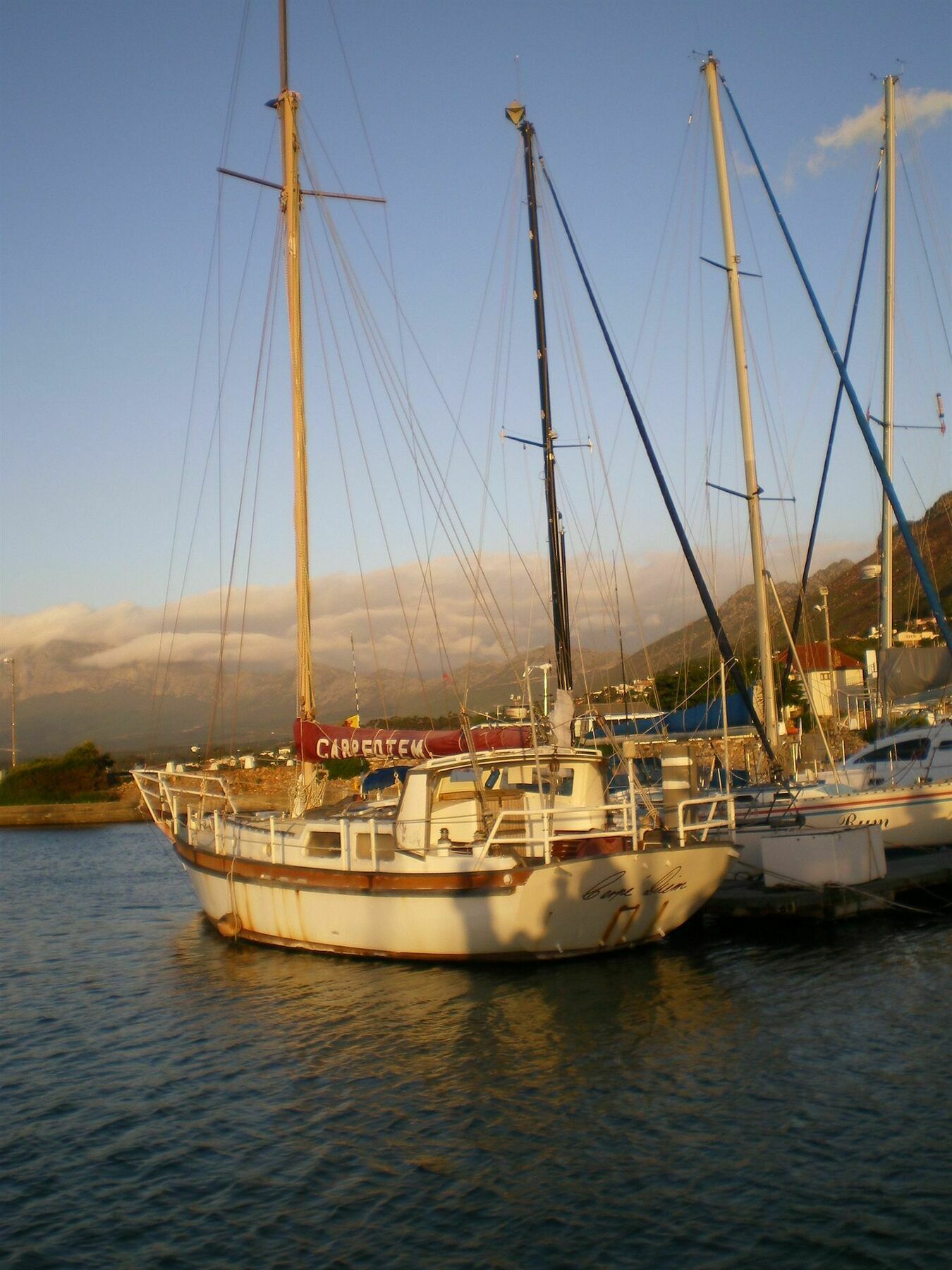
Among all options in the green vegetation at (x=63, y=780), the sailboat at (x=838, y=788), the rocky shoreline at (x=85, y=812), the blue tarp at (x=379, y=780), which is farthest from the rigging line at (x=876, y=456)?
the green vegetation at (x=63, y=780)

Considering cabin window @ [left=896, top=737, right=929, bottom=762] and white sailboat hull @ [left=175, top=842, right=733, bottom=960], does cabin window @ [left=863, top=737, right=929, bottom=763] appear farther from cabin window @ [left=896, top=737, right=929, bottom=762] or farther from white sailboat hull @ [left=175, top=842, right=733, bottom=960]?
white sailboat hull @ [left=175, top=842, right=733, bottom=960]

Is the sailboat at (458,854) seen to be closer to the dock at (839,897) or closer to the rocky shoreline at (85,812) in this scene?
the dock at (839,897)

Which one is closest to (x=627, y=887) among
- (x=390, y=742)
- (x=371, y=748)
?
(x=390, y=742)

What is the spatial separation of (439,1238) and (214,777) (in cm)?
1429

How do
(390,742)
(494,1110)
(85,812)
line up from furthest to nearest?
(85,812) → (390,742) → (494,1110)

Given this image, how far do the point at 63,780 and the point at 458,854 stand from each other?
219 ft

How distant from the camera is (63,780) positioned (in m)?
77.8

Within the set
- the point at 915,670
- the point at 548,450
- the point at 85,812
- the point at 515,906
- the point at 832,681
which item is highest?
the point at 548,450

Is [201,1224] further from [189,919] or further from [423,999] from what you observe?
[189,919]

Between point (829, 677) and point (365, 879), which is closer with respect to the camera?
point (365, 879)

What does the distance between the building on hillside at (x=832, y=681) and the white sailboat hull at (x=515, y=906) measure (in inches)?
239

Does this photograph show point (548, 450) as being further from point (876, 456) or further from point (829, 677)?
point (829, 677)

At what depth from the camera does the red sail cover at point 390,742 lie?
19734 millimetres

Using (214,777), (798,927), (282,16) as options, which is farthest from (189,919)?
(282,16)
